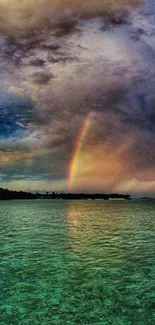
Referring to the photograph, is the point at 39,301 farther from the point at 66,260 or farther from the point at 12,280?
the point at 66,260

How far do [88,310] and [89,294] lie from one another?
2.56m

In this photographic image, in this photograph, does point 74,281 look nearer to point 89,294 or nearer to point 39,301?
point 89,294

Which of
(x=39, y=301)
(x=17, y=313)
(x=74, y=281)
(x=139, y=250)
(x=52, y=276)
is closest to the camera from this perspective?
(x=17, y=313)

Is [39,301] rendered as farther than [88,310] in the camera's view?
Yes

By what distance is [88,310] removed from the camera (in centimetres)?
1606

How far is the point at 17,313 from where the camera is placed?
51.7 ft

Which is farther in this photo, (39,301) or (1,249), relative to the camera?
(1,249)

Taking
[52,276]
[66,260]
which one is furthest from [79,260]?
[52,276]

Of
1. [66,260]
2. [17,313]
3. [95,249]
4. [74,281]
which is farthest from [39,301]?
[95,249]

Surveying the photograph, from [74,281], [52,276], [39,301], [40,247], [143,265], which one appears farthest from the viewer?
[40,247]

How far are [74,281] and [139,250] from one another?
517 inches

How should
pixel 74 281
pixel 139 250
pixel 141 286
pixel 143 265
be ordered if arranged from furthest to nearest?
1. pixel 139 250
2. pixel 143 265
3. pixel 74 281
4. pixel 141 286

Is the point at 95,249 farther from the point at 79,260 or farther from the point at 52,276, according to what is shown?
the point at 52,276

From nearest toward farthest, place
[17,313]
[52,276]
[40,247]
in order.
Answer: [17,313] < [52,276] < [40,247]
